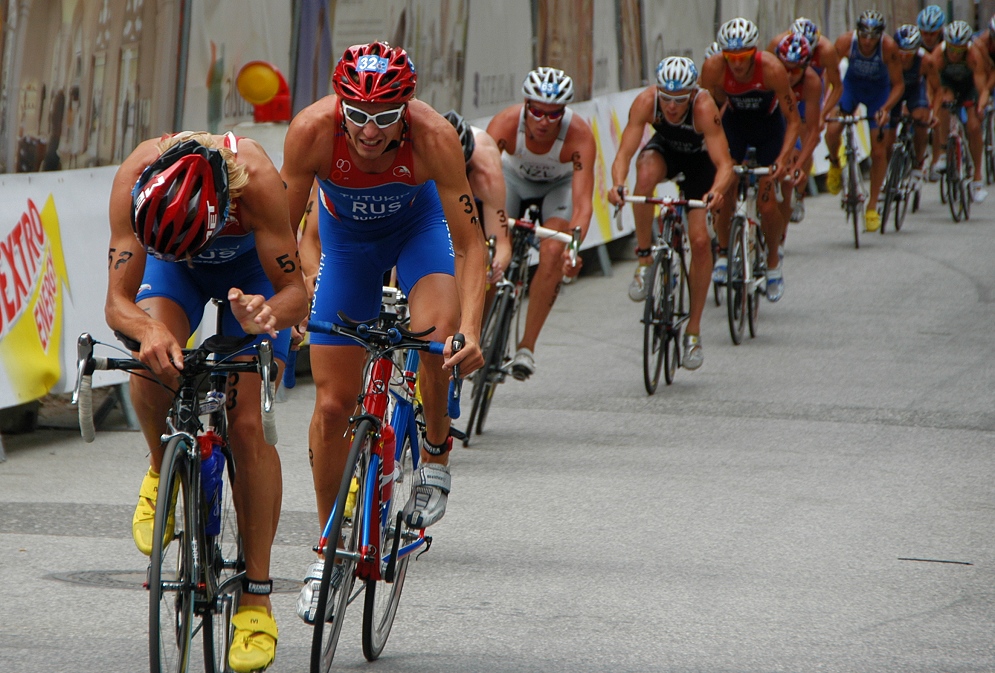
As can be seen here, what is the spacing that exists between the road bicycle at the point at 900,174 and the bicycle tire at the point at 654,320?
7.84 metres

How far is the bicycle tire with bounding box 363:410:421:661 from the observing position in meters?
4.82

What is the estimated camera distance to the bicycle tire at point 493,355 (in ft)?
28.3

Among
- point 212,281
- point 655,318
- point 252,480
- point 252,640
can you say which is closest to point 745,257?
point 655,318

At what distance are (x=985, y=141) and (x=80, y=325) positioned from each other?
18476 mm

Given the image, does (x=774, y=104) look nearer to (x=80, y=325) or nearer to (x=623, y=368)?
(x=623, y=368)

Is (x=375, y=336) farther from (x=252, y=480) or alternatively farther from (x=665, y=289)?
(x=665, y=289)

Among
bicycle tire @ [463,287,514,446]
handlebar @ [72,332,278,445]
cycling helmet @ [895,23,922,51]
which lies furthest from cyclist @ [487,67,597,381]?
cycling helmet @ [895,23,922,51]

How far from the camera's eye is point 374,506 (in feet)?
15.1

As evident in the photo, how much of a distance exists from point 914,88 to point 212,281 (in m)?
14.8

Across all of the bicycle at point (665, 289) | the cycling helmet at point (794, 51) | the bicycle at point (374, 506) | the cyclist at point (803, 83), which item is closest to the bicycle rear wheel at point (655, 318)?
the bicycle at point (665, 289)

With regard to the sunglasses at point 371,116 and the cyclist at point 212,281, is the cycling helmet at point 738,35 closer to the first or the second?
the sunglasses at point 371,116

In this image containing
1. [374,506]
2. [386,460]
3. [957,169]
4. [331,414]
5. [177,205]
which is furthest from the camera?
[957,169]

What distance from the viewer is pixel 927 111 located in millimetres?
17953

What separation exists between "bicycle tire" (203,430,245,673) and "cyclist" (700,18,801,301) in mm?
7770
